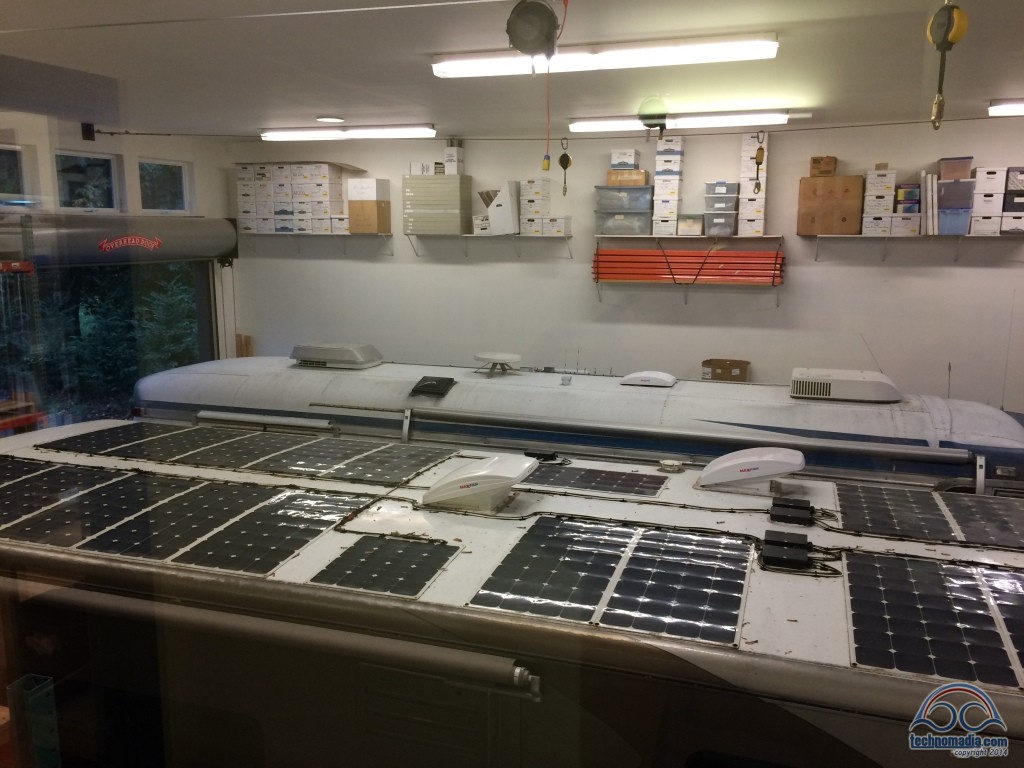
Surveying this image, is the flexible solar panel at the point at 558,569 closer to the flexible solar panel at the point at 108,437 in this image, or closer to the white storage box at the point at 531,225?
the flexible solar panel at the point at 108,437

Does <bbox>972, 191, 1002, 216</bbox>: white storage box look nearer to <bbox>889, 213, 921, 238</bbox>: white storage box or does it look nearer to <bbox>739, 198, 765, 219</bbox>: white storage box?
<bbox>889, 213, 921, 238</bbox>: white storage box

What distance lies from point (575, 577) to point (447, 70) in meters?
2.88

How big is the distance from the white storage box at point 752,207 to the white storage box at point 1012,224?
5.44ft

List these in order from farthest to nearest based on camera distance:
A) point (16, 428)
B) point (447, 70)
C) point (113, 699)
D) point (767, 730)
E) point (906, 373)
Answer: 1. point (906, 373)
2. point (447, 70)
3. point (16, 428)
4. point (113, 699)
5. point (767, 730)

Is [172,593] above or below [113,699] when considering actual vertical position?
above

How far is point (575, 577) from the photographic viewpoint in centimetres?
231

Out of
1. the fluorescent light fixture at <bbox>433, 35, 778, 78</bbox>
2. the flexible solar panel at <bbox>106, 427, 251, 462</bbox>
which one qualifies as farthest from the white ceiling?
the flexible solar panel at <bbox>106, 427, 251, 462</bbox>

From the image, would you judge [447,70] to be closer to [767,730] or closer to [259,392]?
[259,392]

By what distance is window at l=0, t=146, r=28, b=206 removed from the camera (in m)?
3.08

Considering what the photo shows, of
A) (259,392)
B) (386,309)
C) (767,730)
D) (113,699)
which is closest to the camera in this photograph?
(767,730)

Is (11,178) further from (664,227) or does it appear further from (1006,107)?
(1006,107)

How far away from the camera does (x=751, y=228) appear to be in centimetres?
609

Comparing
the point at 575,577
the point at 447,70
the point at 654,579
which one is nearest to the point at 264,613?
the point at 575,577

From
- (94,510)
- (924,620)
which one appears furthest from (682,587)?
(94,510)
